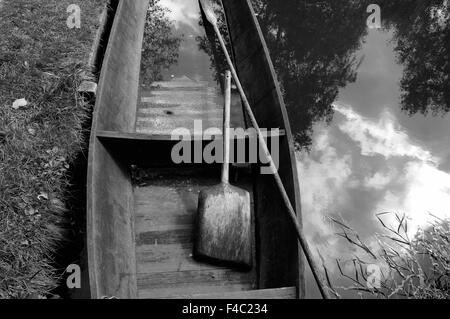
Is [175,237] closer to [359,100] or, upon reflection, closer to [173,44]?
[359,100]

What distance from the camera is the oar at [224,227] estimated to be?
3107 millimetres

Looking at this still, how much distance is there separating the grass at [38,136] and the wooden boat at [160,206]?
558 millimetres

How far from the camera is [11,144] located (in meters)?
3.61

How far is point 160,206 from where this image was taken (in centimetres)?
362

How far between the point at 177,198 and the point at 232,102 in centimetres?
183

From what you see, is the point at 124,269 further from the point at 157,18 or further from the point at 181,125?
the point at 157,18

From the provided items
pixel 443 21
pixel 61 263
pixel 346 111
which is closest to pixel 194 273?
pixel 61 263

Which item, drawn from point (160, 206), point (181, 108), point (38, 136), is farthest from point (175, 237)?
point (181, 108)
